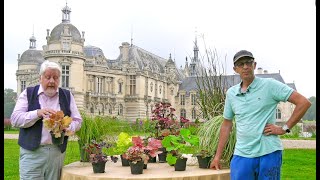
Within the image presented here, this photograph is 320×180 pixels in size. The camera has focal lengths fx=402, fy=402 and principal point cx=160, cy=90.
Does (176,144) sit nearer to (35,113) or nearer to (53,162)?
(53,162)

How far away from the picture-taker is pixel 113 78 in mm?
38281

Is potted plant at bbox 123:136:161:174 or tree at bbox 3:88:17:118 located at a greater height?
tree at bbox 3:88:17:118

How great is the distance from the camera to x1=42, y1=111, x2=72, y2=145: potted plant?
2613mm

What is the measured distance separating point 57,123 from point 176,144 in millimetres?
962

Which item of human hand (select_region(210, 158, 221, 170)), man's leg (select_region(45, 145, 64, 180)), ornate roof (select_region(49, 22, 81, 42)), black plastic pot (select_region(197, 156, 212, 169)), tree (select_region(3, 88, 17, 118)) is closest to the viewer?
man's leg (select_region(45, 145, 64, 180))

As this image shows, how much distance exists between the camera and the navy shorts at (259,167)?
2.27 metres

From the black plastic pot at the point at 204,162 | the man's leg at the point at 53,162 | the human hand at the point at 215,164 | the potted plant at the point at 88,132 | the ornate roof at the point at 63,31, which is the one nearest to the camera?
the man's leg at the point at 53,162

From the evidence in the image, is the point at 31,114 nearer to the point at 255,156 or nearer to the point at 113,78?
the point at 255,156

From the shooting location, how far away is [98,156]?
2.94 m

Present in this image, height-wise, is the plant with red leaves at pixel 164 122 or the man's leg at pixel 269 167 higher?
the plant with red leaves at pixel 164 122

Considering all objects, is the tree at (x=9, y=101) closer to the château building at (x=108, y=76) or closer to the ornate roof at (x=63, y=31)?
the château building at (x=108, y=76)

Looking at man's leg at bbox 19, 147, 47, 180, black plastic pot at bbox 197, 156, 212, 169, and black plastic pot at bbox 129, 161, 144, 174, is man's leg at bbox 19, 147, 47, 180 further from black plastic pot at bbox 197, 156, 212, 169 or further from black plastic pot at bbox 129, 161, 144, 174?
black plastic pot at bbox 197, 156, 212, 169

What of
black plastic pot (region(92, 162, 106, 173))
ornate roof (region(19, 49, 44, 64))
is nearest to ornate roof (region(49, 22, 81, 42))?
ornate roof (region(19, 49, 44, 64))

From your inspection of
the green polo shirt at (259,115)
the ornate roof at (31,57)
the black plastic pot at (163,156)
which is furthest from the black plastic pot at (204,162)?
the ornate roof at (31,57)
